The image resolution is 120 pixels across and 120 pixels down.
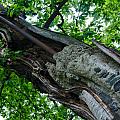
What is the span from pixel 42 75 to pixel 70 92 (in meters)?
0.52

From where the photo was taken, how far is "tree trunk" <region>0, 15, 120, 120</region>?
7.66ft

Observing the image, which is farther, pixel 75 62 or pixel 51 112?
pixel 51 112

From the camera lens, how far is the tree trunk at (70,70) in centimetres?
233

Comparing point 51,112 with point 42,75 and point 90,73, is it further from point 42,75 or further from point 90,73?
point 90,73

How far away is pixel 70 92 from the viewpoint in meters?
2.87

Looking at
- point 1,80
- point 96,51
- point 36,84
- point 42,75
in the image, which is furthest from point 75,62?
point 1,80

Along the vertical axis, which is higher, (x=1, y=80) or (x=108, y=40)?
(x=108, y=40)

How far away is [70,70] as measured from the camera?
2.80 meters

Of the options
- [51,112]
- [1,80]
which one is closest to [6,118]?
[51,112]

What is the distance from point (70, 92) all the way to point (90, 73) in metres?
0.41

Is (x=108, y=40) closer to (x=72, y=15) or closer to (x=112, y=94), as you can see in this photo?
(x=72, y=15)

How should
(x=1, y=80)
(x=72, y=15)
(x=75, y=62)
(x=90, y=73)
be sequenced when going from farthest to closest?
(x=72, y=15), (x=1, y=80), (x=75, y=62), (x=90, y=73)

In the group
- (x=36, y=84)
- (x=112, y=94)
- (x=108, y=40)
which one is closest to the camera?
(x=112, y=94)

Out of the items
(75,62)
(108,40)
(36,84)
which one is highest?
(108,40)
